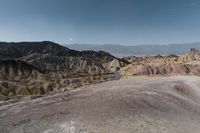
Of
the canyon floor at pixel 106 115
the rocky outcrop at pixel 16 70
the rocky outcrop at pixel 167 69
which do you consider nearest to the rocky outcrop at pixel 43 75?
the rocky outcrop at pixel 16 70

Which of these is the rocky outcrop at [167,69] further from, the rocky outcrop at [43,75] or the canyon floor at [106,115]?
the canyon floor at [106,115]

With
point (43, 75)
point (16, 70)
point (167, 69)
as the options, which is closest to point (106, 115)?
point (167, 69)

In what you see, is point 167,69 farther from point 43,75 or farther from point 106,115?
point 106,115

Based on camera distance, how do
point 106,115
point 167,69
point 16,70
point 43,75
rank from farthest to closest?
point 43,75
point 16,70
point 167,69
point 106,115

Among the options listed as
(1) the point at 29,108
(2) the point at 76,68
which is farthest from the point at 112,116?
(2) the point at 76,68

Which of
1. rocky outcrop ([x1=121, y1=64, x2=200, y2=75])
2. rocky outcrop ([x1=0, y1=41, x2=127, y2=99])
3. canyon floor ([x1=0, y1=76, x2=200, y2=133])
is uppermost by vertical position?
canyon floor ([x1=0, y1=76, x2=200, y2=133])

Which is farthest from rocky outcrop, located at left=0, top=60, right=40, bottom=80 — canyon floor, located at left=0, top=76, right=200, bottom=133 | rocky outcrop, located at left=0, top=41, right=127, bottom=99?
canyon floor, located at left=0, top=76, right=200, bottom=133

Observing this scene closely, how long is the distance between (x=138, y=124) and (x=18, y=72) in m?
106

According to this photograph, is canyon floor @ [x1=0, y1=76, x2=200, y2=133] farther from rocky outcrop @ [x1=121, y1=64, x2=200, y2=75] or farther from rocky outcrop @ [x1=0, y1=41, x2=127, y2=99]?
rocky outcrop @ [x1=121, y1=64, x2=200, y2=75]

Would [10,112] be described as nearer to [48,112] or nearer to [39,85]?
[48,112]

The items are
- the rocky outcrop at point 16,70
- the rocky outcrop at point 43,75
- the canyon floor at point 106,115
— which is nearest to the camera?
the canyon floor at point 106,115

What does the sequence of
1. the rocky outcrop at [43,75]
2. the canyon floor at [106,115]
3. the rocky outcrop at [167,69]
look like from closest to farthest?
the canyon floor at [106,115] → the rocky outcrop at [43,75] → the rocky outcrop at [167,69]

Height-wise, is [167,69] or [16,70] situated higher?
[167,69]

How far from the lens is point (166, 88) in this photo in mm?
43000
